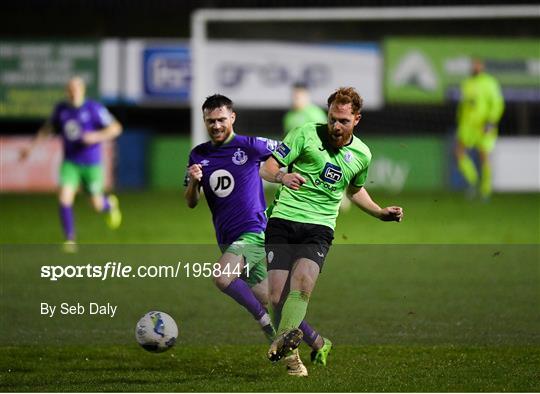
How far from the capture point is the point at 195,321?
32.0ft

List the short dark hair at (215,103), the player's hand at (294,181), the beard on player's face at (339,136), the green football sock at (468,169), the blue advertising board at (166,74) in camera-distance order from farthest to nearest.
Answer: the blue advertising board at (166,74), the green football sock at (468,169), the short dark hair at (215,103), the beard on player's face at (339,136), the player's hand at (294,181)

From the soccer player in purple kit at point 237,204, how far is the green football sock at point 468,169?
14653mm

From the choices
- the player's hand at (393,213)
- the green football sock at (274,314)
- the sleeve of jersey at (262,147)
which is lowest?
the green football sock at (274,314)

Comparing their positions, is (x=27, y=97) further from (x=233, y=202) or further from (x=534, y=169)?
(x=233, y=202)

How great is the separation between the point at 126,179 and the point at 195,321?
1553cm

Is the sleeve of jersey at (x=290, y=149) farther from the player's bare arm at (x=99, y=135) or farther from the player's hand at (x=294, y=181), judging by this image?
the player's bare arm at (x=99, y=135)

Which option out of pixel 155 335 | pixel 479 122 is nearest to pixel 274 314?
pixel 155 335

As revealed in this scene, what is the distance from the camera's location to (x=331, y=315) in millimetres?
10047

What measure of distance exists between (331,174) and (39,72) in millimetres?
18569

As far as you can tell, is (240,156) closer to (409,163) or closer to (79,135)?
(79,135)

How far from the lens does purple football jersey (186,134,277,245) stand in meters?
8.09

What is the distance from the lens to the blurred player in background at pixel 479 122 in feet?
73.1

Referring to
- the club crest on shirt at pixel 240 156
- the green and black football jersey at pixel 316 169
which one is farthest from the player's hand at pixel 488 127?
the green and black football jersey at pixel 316 169

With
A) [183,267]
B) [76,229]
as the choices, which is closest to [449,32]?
[76,229]
